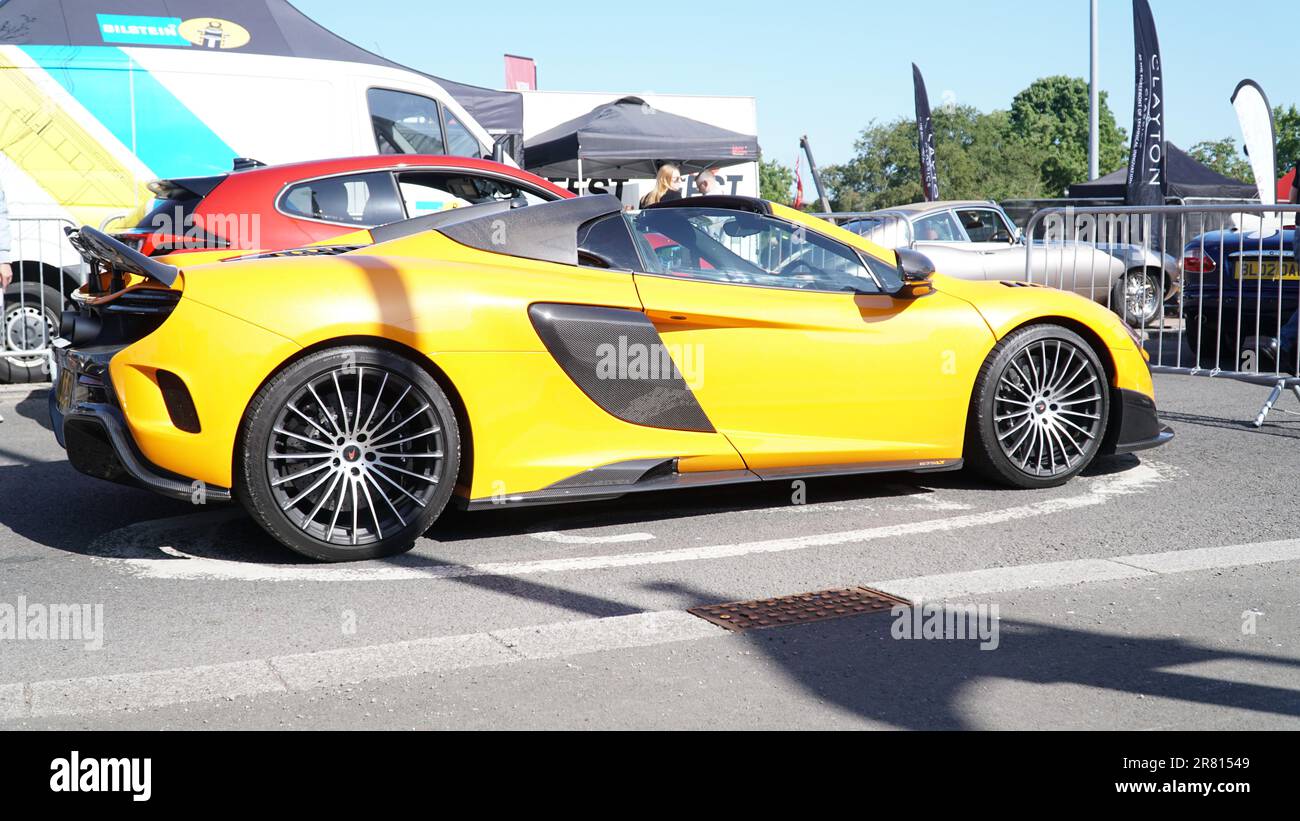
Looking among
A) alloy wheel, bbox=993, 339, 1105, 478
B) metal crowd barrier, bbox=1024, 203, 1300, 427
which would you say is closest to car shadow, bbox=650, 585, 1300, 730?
alloy wheel, bbox=993, 339, 1105, 478

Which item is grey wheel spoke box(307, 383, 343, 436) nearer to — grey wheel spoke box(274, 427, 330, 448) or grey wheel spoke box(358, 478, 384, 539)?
grey wheel spoke box(274, 427, 330, 448)

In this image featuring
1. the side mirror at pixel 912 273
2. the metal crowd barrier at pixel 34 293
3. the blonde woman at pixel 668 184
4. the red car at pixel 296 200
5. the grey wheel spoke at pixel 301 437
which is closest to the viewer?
the grey wheel spoke at pixel 301 437

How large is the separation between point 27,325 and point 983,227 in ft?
30.4

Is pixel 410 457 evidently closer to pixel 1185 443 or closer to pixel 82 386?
pixel 82 386

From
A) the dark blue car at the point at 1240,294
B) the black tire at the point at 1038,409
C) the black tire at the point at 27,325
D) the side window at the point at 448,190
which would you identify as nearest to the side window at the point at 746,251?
the black tire at the point at 1038,409

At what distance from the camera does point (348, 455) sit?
14.6 ft

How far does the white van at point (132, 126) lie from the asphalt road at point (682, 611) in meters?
4.15

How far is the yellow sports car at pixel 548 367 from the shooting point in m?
4.27

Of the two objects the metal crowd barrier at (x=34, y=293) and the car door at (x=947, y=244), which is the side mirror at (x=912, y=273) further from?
the car door at (x=947, y=244)

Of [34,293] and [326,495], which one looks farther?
[34,293]

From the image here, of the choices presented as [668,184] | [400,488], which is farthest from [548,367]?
[668,184]

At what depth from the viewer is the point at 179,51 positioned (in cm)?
998

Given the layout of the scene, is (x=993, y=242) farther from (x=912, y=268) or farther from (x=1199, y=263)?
(x=912, y=268)
